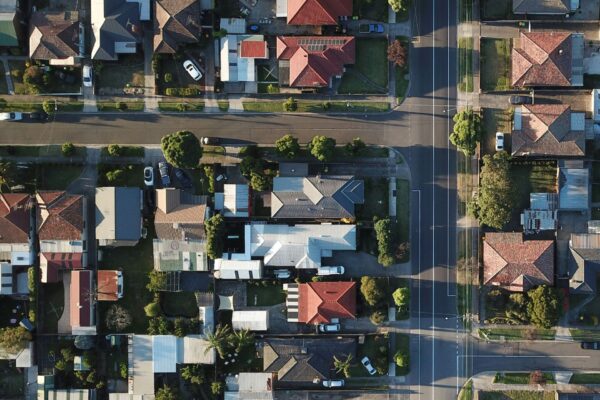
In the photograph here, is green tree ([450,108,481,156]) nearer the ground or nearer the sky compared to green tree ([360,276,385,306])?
nearer the sky

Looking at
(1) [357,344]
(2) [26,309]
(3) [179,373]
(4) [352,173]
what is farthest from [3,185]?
(1) [357,344]

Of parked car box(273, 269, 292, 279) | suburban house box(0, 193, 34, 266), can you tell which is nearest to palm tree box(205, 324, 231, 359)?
parked car box(273, 269, 292, 279)

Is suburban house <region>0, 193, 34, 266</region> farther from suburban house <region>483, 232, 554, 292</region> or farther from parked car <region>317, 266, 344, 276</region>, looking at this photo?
suburban house <region>483, 232, 554, 292</region>

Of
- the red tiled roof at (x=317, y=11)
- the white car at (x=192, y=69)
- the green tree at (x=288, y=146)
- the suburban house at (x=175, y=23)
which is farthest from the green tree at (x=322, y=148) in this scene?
the suburban house at (x=175, y=23)

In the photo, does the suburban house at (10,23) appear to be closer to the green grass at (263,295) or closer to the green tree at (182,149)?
the green tree at (182,149)

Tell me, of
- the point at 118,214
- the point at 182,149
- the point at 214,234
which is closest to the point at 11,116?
the point at 118,214
